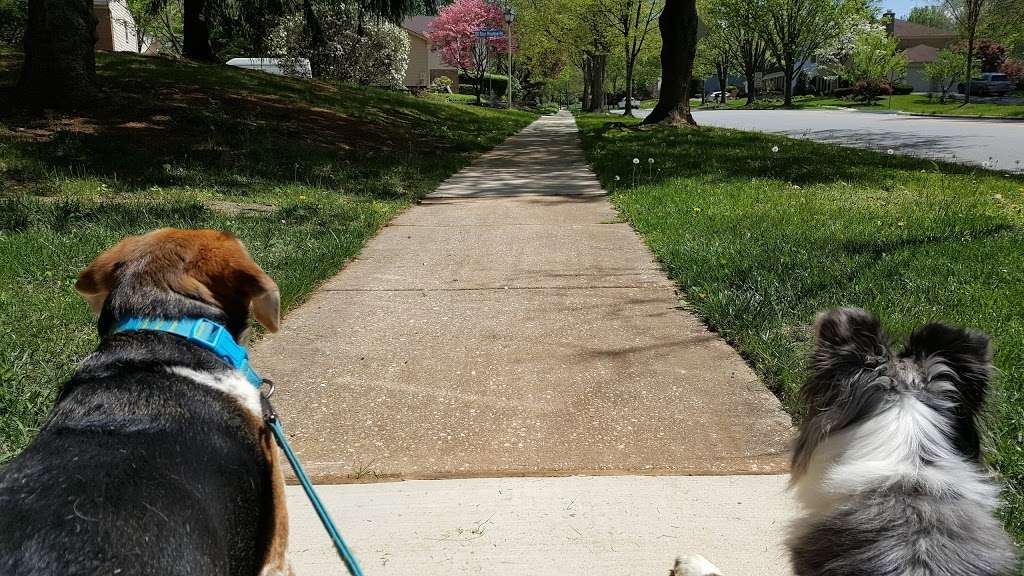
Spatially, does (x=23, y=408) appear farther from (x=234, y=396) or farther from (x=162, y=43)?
(x=162, y=43)

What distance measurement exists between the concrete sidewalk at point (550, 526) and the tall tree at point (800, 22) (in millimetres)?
55929

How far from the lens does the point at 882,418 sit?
5.67ft

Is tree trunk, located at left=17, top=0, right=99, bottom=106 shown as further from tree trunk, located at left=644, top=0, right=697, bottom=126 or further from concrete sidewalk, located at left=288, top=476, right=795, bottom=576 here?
tree trunk, located at left=644, top=0, right=697, bottom=126

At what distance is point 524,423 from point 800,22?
57694 mm

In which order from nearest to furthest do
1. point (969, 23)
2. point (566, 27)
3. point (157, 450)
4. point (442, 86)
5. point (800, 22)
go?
1. point (157, 450)
2. point (566, 27)
3. point (969, 23)
4. point (800, 22)
5. point (442, 86)

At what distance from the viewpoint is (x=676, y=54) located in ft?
64.9

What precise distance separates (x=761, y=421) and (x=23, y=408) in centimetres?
346

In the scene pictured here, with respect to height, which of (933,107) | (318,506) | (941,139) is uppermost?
(933,107)

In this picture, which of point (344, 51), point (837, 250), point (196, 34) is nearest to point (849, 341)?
point (837, 250)

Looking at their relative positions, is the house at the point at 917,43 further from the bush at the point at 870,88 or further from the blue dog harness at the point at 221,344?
the blue dog harness at the point at 221,344

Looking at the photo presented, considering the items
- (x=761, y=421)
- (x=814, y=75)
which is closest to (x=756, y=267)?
(x=761, y=421)

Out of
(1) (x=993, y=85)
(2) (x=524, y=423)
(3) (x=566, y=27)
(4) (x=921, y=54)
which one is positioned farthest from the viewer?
(4) (x=921, y=54)

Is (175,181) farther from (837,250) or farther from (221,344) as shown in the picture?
(221,344)

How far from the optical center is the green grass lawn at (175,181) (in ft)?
15.3
